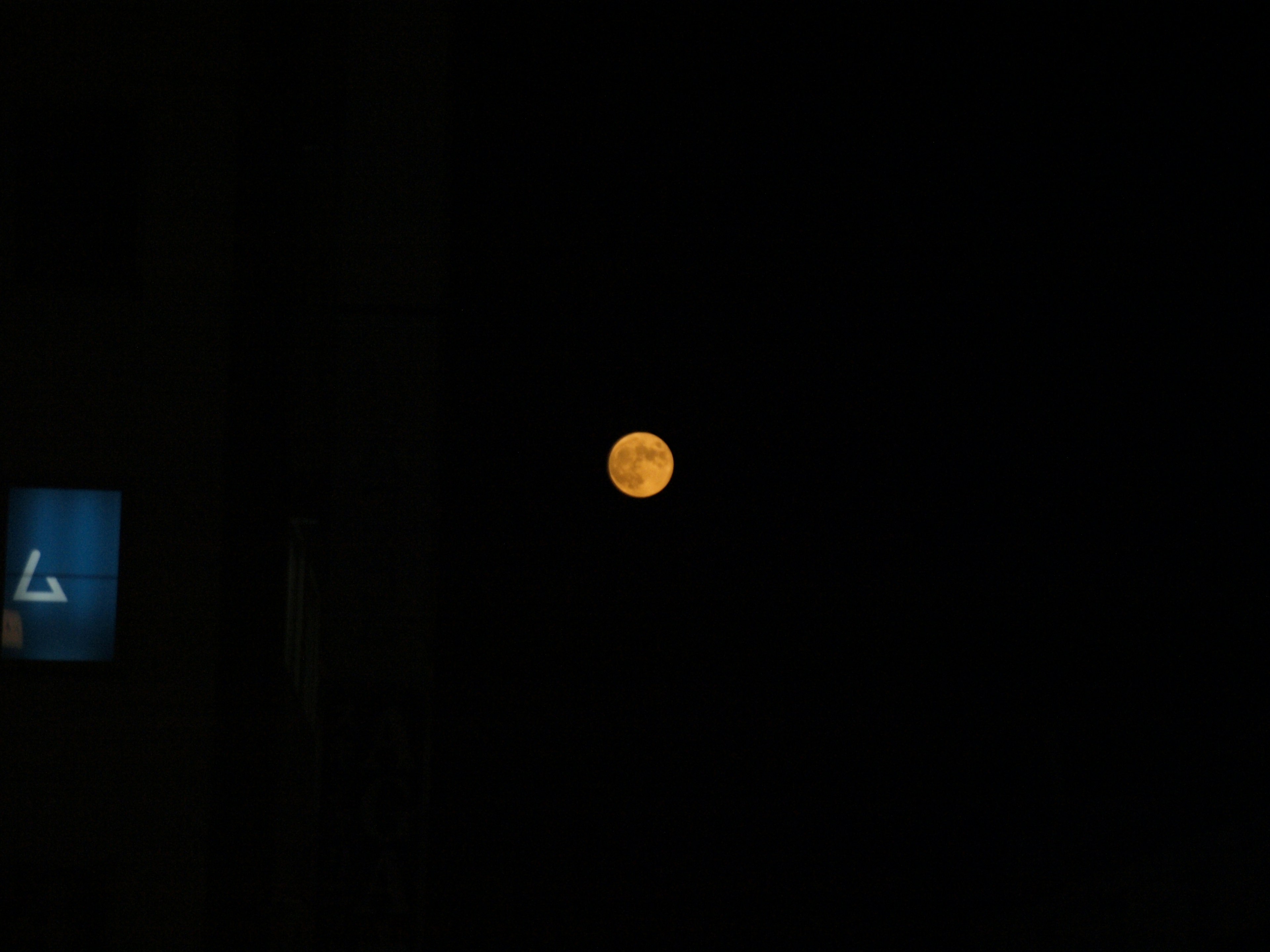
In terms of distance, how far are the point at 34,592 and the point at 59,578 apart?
199 mm

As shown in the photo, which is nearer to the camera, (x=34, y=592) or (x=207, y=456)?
(x=34, y=592)

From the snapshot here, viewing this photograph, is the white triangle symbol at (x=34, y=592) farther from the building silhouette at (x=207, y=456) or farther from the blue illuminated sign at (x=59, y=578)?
the building silhouette at (x=207, y=456)

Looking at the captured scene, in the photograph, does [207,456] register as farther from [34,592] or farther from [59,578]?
[34,592]

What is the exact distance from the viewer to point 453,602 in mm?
10297

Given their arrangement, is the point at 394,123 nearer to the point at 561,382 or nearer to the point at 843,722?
the point at 561,382

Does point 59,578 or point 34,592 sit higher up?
point 59,578

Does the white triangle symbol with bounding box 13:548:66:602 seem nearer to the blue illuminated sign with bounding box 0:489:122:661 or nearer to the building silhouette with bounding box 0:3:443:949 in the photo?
the blue illuminated sign with bounding box 0:489:122:661

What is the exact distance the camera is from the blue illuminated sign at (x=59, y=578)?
9.80 m

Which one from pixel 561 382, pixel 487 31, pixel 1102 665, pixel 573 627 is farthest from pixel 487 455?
pixel 1102 665

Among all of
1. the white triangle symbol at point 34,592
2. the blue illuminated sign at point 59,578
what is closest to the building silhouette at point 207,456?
the blue illuminated sign at point 59,578

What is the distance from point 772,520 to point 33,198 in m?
6.26

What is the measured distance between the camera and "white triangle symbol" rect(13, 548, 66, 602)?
386 inches

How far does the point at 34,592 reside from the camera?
9.81 m

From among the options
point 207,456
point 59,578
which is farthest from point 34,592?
point 207,456
